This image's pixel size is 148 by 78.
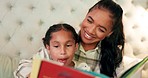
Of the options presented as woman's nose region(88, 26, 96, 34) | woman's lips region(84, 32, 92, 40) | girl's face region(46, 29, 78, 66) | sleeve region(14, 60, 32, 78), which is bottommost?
sleeve region(14, 60, 32, 78)

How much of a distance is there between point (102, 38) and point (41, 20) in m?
0.55

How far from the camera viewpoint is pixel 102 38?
1.80 metres

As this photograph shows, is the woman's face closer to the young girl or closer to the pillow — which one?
the young girl

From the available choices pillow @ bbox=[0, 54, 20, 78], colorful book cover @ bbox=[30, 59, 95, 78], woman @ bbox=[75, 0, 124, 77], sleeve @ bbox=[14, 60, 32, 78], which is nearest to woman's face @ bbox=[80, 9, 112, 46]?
woman @ bbox=[75, 0, 124, 77]

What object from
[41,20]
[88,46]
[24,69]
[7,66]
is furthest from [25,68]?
[41,20]

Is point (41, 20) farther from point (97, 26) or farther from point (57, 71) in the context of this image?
point (57, 71)

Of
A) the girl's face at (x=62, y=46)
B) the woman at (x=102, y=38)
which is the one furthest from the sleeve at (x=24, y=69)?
the woman at (x=102, y=38)

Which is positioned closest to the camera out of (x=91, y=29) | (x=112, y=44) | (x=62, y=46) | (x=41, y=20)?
(x=62, y=46)

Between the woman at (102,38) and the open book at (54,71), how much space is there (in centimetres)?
65

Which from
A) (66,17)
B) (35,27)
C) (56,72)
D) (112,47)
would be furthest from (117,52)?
(56,72)

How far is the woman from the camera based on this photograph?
5.76ft

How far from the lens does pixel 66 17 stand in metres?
2.09

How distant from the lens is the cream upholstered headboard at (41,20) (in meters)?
2.09

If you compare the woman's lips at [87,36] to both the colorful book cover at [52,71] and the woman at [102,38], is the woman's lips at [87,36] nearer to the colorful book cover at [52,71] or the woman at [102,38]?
the woman at [102,38]
